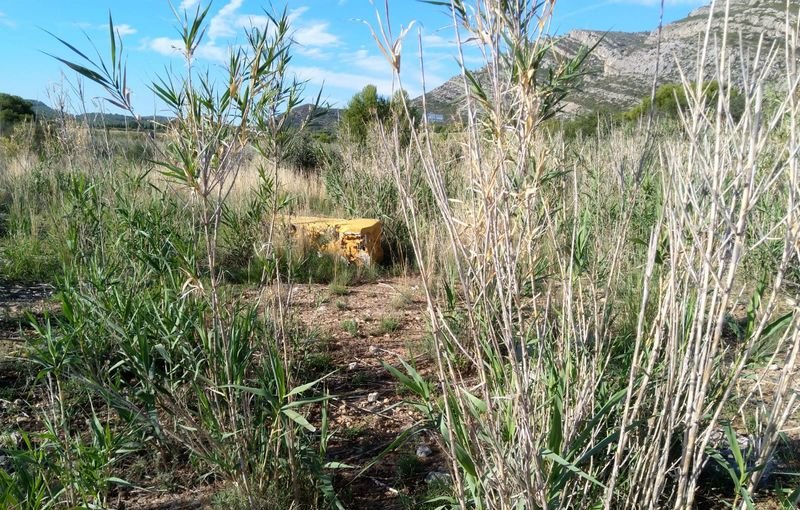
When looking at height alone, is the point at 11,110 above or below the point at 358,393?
above

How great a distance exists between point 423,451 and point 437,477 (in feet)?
1.00

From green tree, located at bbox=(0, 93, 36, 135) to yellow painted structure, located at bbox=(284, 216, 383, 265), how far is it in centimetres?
1509

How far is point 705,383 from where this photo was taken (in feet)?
3.99

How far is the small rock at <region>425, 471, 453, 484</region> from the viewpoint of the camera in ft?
6.60

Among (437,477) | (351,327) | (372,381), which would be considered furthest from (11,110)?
(437,477)

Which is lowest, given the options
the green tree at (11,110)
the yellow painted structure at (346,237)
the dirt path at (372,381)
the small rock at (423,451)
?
the small rock at (423,451)

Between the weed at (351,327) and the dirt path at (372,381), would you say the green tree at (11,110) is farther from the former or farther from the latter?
the weed at (351,327)

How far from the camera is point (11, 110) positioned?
806 inches

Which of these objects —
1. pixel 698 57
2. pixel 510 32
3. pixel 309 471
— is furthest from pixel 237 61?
pixel 309 471

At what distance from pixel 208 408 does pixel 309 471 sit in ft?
1.41

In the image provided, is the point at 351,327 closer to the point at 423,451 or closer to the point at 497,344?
the point at 423,451

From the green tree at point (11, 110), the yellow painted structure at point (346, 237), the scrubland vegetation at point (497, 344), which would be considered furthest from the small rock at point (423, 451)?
the green tree at point (11, 110)

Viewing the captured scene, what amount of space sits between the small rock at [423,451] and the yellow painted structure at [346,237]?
316cm

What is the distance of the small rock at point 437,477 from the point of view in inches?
79.2
